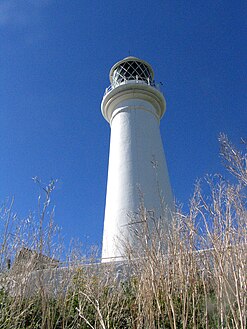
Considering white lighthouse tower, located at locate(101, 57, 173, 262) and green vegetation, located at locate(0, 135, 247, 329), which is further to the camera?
white lighthouse tower, located at locate(101, 57, 173, 262)

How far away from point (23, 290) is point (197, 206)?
5.48 ft

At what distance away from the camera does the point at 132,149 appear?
7.57 metres

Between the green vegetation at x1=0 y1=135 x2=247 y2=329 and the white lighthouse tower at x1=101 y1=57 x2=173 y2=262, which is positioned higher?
the white lighthouse tower at x1=101 y1=57 x2=173 y2=262

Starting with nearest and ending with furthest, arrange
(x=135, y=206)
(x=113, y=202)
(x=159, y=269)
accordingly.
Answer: (x=159, y=269), (x=135, y=206), (x=113, y=202)

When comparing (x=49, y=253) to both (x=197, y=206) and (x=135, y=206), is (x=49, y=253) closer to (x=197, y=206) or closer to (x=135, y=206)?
(x=197, y=206)

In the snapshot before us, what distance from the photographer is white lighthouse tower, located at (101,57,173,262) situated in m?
6.54

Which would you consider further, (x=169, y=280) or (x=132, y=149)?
(x=132, y=149)

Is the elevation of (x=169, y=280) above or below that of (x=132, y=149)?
below

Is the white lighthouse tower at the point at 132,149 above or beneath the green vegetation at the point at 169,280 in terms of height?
above

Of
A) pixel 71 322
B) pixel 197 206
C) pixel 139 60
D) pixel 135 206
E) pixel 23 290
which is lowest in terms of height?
pixel 71 322

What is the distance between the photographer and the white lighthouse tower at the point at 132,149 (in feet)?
21.4

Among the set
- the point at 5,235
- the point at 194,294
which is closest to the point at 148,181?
the point at 5,235

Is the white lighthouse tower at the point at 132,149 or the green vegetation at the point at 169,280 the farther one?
the white lighthouse tower at the point at 132,149

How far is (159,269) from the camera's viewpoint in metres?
2.06
